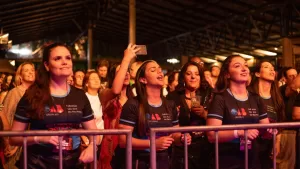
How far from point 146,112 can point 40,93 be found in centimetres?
102

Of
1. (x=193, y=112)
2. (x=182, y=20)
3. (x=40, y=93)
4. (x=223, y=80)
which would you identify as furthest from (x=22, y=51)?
(x=40, y=93)

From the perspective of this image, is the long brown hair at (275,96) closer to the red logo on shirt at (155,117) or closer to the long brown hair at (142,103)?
the long brown hair at (142,103)

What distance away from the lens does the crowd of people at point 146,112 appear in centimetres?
326

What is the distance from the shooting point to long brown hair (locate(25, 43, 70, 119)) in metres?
3.19

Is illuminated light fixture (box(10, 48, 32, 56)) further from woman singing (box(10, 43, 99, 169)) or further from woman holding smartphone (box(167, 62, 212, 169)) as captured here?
woman singing (box(10, 43, 99, 169))

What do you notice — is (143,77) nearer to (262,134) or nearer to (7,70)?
(262,134)

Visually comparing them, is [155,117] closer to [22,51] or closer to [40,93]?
[40,93]

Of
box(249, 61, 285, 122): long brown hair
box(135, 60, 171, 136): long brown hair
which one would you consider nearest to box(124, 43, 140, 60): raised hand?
box(135, 60, 171, 136): long brown hair

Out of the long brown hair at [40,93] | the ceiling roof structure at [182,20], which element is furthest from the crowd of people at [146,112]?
the ceiling roof structure at [182,20]

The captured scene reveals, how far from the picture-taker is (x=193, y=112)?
460cm

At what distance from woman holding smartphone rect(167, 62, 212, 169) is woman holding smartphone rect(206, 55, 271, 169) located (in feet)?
1.63

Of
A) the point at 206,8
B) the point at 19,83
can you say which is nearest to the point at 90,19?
the point at 206,8

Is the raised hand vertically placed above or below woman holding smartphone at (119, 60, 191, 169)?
above

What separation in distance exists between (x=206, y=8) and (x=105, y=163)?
12.0 meters
